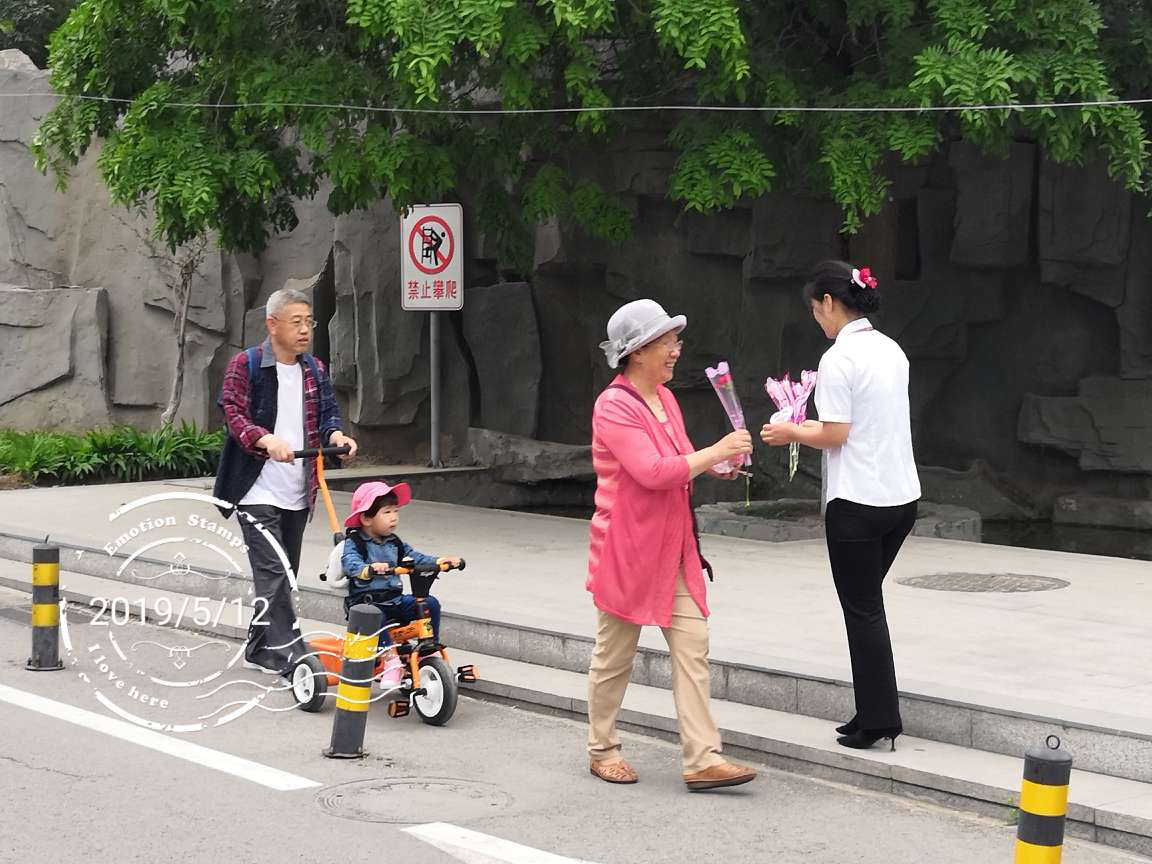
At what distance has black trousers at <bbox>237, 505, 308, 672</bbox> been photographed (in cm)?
809

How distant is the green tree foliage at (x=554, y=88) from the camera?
11.7 metres

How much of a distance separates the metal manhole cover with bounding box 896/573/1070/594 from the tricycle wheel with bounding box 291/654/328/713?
411 cm

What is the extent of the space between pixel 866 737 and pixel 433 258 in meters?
13.6

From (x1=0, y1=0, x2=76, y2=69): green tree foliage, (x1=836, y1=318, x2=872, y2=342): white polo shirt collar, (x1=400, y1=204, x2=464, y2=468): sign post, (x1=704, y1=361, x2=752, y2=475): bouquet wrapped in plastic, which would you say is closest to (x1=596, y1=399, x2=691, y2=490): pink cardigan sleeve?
(x1=704, y1=361, x2=752, y2=475): bouquet wrapped in plastic

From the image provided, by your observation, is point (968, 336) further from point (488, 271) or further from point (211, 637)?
point (211, 637)

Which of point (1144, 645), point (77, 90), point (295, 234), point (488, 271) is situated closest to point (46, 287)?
point (295, 234)

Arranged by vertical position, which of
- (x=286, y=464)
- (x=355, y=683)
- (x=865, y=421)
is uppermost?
(x=865, y=421)

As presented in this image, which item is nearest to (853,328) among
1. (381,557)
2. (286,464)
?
(381,557)

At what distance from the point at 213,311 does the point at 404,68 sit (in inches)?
476

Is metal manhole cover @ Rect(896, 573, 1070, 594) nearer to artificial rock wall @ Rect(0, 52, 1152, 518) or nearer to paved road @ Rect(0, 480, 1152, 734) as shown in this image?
paved road @ Rect(0, 480, 1152, 734)

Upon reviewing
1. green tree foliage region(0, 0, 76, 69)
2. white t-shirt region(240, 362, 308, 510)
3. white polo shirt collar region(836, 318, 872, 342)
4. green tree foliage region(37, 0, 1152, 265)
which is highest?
green tree foliage region(0, 0, 76, 69)

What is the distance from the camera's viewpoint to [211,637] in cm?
976

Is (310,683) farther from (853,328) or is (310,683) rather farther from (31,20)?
(31,20)

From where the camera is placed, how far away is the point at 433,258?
19.4 meters
